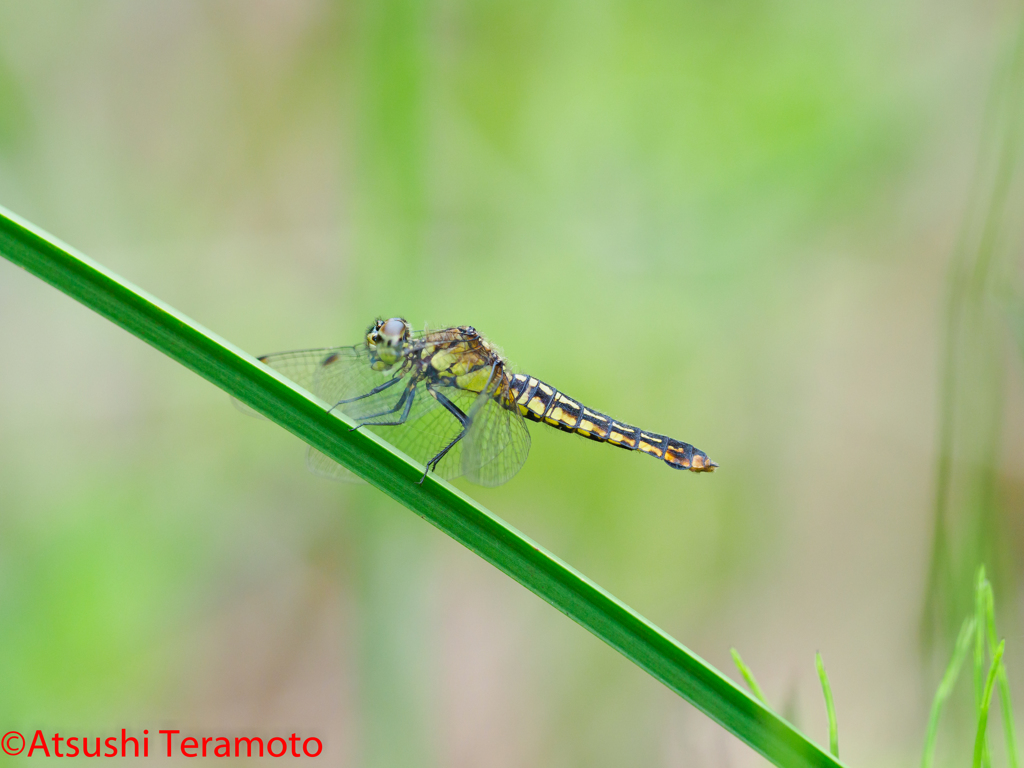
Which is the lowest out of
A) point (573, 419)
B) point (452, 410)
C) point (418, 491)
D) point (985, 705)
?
point (418, 491)

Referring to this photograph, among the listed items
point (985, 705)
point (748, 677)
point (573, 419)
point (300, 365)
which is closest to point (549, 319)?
point (573, 419)

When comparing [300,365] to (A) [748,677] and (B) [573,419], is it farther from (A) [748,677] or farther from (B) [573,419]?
(A) [748,677]

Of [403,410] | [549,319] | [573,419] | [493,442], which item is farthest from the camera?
[549,319]

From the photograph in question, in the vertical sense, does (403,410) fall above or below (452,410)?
below

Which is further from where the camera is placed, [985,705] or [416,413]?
[416,413]

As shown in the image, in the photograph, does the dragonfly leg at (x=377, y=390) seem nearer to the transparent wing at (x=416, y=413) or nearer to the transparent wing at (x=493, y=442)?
the transparent wing at (x=416, y=413)

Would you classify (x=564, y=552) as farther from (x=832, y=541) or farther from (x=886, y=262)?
(x=886, y=262)

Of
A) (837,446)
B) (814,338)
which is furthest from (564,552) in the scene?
(814,338)
